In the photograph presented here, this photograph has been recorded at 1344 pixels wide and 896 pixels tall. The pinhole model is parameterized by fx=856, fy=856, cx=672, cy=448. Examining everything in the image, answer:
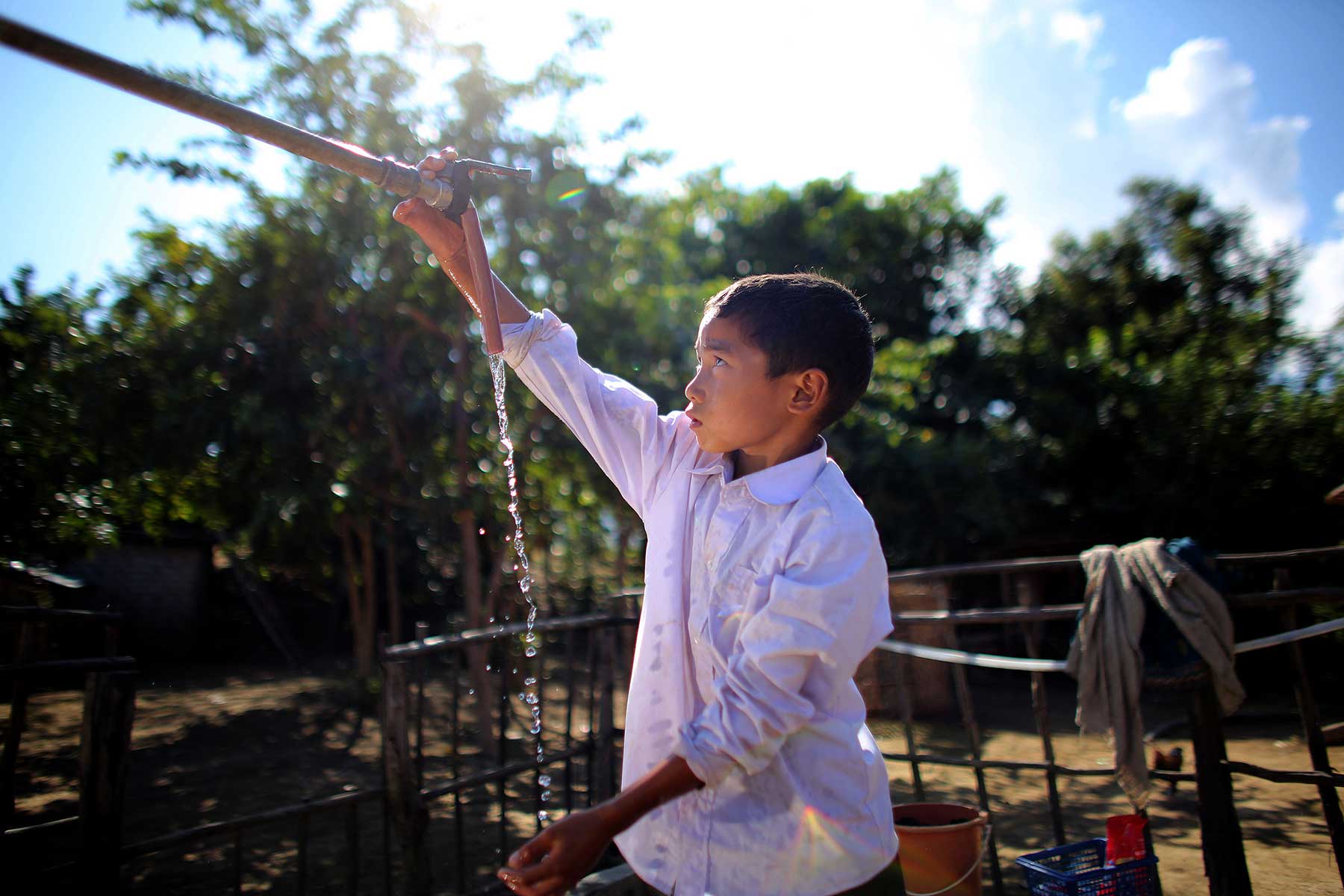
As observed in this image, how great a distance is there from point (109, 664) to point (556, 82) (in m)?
7.45

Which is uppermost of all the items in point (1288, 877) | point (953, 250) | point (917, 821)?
point (953, 250)

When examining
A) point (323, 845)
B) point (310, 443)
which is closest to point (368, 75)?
point (310, 443)

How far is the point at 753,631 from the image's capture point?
1359 mm

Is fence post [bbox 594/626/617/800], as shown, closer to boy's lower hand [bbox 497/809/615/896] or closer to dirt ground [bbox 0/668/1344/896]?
dirt ground [bbox 0/668/1344/896]

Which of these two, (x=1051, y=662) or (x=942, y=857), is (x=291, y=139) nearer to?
(x=942, y=857)

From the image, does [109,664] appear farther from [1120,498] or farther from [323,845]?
[1120,498]

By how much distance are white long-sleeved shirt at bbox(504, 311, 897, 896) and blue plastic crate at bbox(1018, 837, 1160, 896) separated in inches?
82.6

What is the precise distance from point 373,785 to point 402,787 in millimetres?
→ 4904

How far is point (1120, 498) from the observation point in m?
10.9

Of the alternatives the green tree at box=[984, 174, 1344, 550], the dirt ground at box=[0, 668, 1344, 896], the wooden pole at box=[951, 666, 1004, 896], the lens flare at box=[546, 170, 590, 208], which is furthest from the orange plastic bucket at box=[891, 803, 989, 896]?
the green tree at box=[984, 174, 1344, 550]

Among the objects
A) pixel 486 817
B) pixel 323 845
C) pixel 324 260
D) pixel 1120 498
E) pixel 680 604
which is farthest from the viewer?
pixel 1120 498

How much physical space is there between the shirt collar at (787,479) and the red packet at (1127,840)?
2.76 meters

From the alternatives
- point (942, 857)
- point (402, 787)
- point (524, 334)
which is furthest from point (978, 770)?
point (524, 334)

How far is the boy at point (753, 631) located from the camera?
131cm
